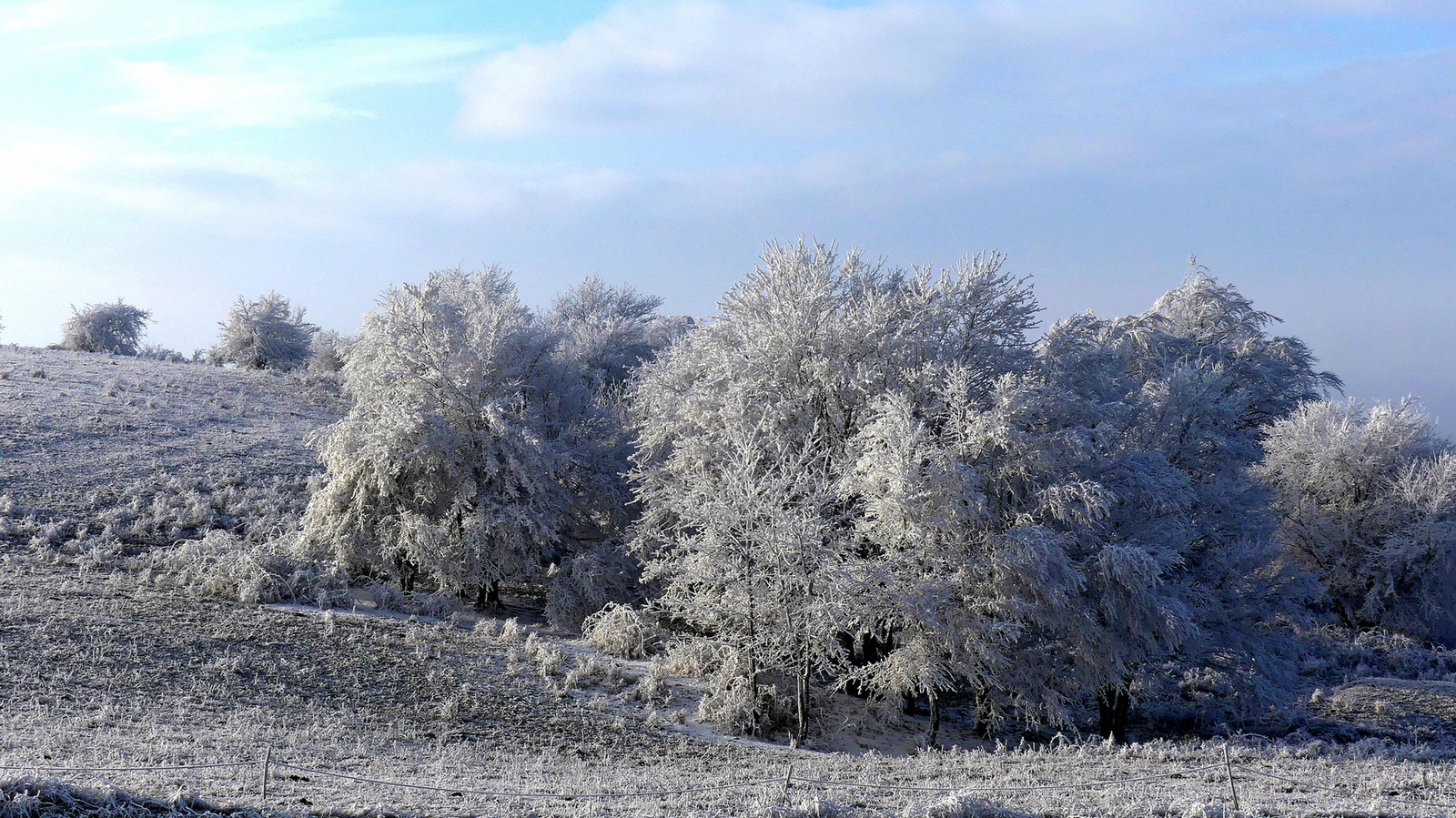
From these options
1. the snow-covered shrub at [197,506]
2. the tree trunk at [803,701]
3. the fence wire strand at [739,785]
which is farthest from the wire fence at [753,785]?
the snow-covered shrub at [197,506]

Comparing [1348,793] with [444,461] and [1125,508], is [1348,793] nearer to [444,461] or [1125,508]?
[1125,508]

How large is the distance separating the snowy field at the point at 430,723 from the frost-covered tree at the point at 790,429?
6.46 ft

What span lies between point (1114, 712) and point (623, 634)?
10.2m

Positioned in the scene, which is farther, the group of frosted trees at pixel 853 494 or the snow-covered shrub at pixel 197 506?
the snow-covered shrub at pixel 197 506

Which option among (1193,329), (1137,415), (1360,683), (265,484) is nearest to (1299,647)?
(1360,683)

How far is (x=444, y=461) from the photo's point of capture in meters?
23.1

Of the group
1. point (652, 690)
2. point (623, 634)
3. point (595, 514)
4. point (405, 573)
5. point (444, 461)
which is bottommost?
point (652, 690)

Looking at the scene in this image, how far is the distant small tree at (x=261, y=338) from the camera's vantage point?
5534cm

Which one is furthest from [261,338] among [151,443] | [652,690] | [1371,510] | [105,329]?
[1371,510]

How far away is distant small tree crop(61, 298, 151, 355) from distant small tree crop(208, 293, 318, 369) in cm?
804

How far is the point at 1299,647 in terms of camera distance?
21141 mm

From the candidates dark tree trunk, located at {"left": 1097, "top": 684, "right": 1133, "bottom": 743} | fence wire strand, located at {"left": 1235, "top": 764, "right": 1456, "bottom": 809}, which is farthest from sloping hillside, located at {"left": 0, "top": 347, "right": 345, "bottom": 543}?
fence wire strand, located at {"left": 1235, "top": 764, "right": 1456, "bottom": 809}

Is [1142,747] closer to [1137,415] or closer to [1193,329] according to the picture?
[1137,415]

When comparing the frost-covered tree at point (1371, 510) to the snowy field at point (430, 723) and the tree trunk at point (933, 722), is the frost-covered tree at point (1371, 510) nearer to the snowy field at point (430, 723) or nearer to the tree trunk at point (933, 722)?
the snowy field at point (430, 723)
